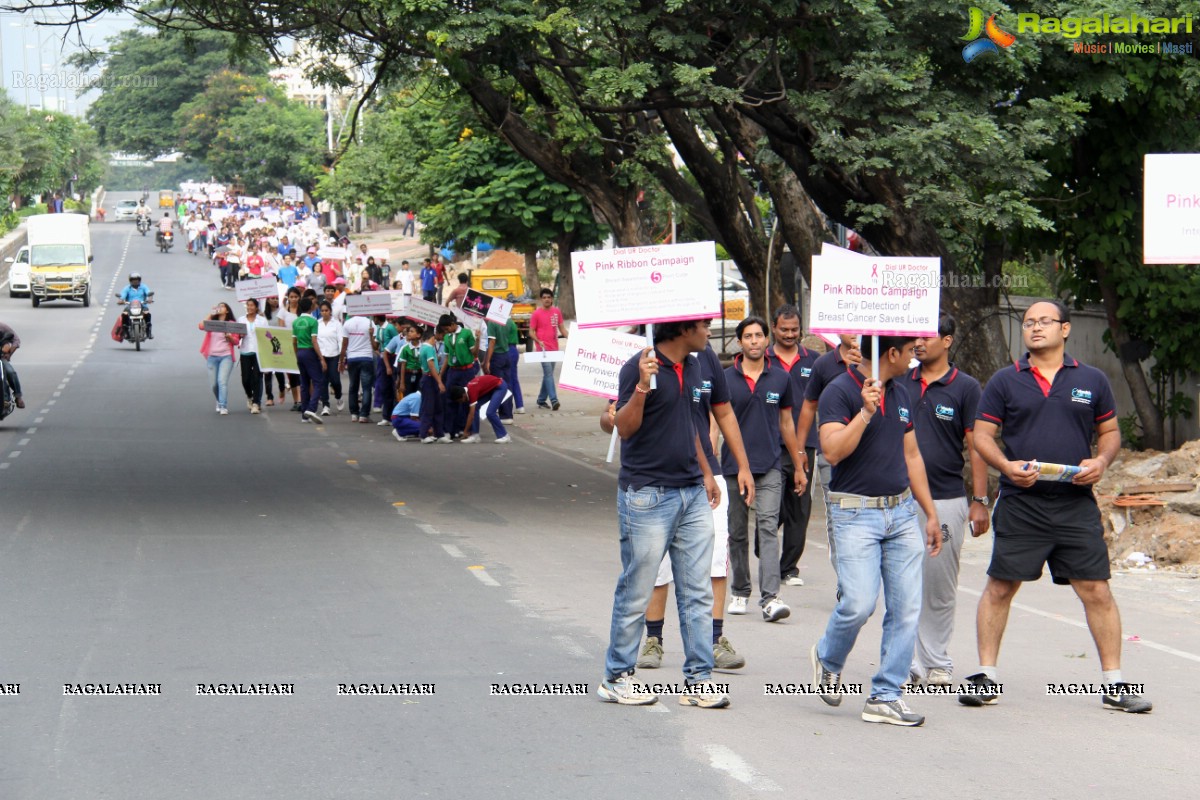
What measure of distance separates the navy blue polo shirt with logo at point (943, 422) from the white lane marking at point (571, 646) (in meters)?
→ 2.14

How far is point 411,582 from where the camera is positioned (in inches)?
428

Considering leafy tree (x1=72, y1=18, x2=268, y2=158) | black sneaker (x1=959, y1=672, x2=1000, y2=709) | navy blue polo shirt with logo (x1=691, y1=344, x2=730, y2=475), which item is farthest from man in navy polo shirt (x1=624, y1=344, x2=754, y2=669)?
leafy tree (x1=72, y1=18, x2=268, y2=158)

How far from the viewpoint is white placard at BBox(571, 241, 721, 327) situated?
Answer: 297 inches

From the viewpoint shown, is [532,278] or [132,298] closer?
[132,298]

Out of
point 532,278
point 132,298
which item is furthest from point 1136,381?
point 532,278

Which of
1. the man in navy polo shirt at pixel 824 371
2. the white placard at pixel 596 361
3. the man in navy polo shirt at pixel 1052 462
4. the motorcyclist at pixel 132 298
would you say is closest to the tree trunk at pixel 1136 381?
the white placard at pixel 596 361

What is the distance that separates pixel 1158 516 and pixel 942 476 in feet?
19.3

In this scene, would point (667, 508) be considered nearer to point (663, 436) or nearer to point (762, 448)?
point (663, 436)

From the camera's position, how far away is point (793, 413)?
1006 cm

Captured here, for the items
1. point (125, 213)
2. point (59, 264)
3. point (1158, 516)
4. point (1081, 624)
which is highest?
point (125, 213)

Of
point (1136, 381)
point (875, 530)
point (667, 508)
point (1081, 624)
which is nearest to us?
point (875, 530)

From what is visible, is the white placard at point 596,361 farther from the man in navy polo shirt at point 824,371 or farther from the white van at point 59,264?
the white van at point 59,264

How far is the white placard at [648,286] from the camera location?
297 inches

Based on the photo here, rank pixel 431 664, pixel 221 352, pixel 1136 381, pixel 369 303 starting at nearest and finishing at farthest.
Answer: pixel 431 664
pixel 1136 381
pixel 369 303
pixel 221 352
